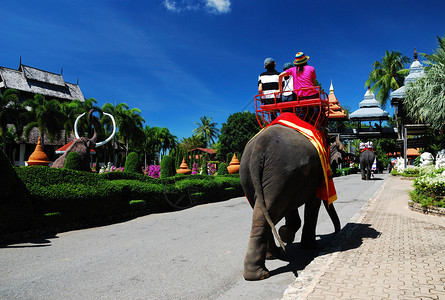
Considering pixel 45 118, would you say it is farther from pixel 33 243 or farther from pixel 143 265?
pixel 143 265

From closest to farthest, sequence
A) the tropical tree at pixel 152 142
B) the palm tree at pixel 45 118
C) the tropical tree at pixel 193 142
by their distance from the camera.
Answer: the palm tree at pixel 45 118, the tropical tree at pixel 152 142, the tropical tree at pixel 193 142

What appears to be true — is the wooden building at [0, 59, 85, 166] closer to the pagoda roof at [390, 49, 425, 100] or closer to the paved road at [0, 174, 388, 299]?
the paved road at [0, 174, 388, 299]

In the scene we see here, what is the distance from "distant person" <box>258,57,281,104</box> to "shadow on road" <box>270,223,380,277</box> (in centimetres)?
251

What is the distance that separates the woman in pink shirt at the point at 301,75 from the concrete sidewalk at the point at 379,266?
252 cm

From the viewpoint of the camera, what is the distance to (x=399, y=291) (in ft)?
10.0

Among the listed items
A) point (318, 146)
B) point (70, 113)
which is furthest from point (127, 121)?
point (318, 146)

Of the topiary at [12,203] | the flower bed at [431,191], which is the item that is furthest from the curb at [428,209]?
the topiary at [12,203]

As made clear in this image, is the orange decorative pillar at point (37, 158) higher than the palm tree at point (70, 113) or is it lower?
lower

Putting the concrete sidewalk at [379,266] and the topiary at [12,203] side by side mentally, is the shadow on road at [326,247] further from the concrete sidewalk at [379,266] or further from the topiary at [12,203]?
the topiary at [12,203]

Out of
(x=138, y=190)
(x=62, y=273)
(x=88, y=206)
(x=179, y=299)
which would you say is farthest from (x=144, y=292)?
(x=138, y=190)

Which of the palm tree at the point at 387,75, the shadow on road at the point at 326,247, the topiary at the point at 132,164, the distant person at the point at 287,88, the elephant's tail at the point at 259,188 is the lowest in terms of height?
the shadow on road at the point at 326,247

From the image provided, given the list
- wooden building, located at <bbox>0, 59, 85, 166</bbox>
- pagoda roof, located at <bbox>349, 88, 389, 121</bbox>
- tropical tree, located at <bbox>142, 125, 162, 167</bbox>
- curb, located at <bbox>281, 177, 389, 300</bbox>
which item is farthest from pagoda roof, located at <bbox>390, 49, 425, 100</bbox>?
tropical tree, located at <bbox>142, 125, 162, 167</bbox>

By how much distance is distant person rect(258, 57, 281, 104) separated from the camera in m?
5.39

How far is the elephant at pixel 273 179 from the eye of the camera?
12.1ft
